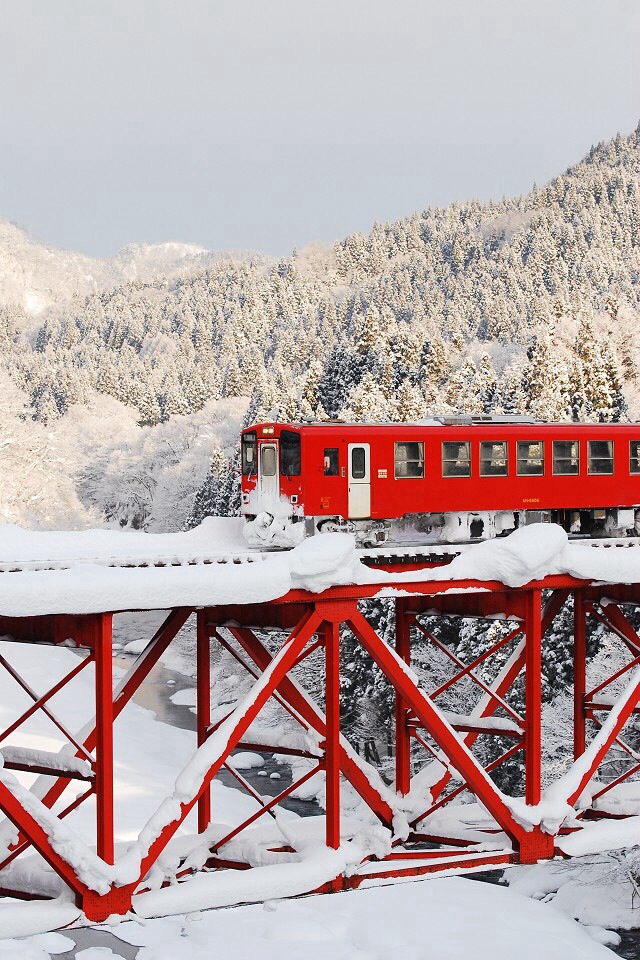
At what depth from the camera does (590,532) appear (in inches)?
1201

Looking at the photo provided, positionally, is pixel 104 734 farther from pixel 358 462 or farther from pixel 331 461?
pixel 358 462

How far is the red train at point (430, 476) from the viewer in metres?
25.6

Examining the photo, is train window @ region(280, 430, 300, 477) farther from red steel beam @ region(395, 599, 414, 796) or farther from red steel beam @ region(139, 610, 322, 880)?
red steel beam @ region(139, 610, 322, 880)

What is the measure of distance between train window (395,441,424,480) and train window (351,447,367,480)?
0.81 meters

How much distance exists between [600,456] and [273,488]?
8006 millimetres

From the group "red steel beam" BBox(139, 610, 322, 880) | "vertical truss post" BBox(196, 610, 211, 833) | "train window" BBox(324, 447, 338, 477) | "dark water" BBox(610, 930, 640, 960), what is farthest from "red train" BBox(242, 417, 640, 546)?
"dark water" BBox(610, 930, 640, 960)

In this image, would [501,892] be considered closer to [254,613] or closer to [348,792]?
[348,792]

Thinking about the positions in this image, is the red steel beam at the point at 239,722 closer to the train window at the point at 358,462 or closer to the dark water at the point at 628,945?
the train window at the point at 358,462

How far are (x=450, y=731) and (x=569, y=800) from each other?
2.56 meters

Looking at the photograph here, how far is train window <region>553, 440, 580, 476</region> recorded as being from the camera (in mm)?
27844

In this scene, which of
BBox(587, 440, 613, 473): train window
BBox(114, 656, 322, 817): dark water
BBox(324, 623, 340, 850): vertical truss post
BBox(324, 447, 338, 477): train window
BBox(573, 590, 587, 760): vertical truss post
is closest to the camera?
BBox(324, 623, 340, 850): vertical truss post

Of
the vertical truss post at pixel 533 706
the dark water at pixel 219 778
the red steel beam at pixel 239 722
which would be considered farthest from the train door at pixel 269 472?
the dark water at pixel 219 778

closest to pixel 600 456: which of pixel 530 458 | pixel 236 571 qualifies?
pixel 530 458

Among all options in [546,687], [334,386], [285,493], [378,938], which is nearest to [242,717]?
[285,493]
